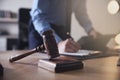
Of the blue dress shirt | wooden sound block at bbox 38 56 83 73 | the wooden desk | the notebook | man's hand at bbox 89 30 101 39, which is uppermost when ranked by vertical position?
the blue dress shirt

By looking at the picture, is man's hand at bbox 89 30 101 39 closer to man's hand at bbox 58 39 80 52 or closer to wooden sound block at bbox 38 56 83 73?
man's hand at bbox 58 39 80 52

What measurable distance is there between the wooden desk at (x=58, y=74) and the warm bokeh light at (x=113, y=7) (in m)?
0.70

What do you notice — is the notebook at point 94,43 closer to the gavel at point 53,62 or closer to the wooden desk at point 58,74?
the wooden desk at point 58,74

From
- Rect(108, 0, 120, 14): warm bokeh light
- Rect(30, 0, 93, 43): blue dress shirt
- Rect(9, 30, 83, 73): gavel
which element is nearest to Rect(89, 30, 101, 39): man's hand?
Rect(30, 0, 93, 43): blue dress shirt

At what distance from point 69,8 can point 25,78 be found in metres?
1.11

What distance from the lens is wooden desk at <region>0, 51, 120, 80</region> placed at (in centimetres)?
Result: 88

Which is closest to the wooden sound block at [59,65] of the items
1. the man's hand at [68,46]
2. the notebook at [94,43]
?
the man's hand at [68,46]

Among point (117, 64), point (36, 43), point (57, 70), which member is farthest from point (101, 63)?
point (36, 43)

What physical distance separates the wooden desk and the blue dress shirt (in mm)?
349

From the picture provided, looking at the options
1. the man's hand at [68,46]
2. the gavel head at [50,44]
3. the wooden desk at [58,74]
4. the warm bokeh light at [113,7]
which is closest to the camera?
the wooden desk at [58,74]

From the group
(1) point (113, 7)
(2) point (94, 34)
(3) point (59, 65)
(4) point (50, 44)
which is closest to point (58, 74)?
(3) point (59, 65)

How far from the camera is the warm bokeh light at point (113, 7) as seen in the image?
1785 mm

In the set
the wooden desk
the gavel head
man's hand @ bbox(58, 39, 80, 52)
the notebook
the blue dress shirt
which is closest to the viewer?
the wooden desk

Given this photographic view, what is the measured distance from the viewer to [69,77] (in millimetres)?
880
